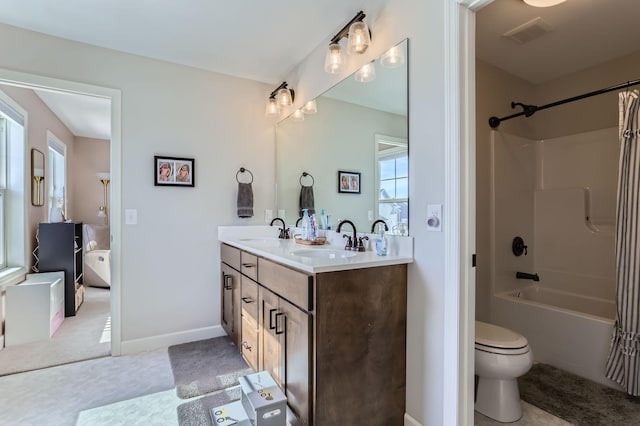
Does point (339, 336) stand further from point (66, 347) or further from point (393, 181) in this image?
point (66, 347)

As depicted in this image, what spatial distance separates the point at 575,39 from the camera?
226 cm

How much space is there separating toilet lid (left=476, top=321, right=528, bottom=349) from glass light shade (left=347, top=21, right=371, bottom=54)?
1.77 metres

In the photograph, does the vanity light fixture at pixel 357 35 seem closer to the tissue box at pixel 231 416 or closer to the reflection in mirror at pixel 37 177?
the tissue box at pixel 231 416

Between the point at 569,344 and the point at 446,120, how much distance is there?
1.89 m

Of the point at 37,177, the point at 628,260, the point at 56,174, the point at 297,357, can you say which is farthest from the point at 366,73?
the point at 56,174

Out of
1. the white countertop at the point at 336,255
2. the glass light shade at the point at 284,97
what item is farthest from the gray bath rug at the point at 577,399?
the glass light shade at the point at 284,97

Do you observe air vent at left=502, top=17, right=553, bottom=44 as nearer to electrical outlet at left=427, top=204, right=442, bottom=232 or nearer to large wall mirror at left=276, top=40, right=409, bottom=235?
large wall mirror at left=276, top=40, right=409, bottom=235

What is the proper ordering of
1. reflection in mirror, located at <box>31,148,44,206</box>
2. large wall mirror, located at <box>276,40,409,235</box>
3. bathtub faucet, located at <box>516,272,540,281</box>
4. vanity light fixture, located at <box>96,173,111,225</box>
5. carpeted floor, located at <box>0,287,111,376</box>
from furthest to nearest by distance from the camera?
1. vanity light fixture, located at <box>96,173,111,225</box>
2. reflection in mirror, located at <box>31,148,44,206</box>
3. bathtub faucet, located at <box>516,272,540,281</box>
4. carpeted floor, located at <box>0,287,111,376</box>
5. large wall mirror, located at <box>276,40,409,235</box>

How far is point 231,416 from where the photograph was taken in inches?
60.4

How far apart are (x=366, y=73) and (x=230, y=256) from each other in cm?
166

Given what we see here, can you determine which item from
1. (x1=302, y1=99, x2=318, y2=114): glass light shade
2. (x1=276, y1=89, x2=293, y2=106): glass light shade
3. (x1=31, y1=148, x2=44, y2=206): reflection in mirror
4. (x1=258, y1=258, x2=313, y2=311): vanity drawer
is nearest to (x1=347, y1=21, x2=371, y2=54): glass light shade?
(x1=302, y1=99, x2=318, y2=114): glass light shade

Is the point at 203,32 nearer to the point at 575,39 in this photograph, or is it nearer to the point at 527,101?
the point at 575,39

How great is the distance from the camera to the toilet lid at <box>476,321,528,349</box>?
1651mm

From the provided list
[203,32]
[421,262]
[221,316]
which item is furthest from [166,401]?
[203,32]
